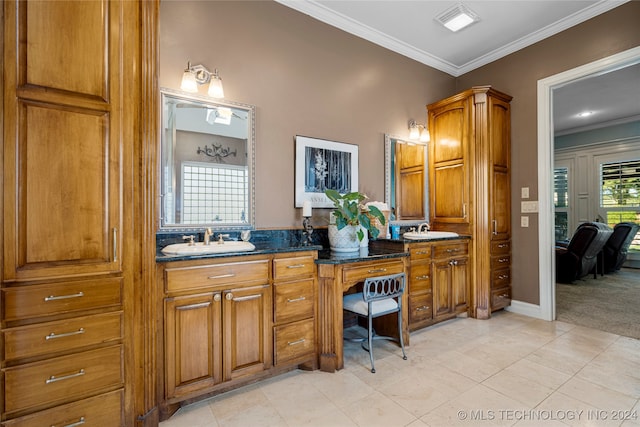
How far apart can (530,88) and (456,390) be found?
323 centimetres

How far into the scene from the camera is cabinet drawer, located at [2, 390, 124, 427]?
50.3 inches

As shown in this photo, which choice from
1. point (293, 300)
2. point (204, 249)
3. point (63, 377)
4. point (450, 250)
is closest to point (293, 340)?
point (293, 300)

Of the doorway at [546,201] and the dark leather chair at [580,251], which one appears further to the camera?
the dark leather chair at [580,251]

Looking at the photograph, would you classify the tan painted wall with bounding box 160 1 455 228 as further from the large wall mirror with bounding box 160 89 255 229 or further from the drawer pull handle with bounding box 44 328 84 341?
the drawer pull handle with bounding box 44 328 84 341

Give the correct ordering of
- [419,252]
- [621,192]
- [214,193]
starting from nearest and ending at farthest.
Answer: [214,193] < [419,252] < [621,192]

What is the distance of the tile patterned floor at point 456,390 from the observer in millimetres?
1639

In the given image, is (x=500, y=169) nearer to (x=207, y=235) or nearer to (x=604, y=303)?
(x=604, y=303)

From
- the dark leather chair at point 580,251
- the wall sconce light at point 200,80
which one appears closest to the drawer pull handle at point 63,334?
the wall sconce light at point 200,80

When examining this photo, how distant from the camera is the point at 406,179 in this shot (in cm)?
349

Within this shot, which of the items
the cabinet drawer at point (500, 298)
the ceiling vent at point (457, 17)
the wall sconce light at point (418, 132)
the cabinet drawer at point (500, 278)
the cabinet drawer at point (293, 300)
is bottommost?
the cabinet drawer at point (500, 298)

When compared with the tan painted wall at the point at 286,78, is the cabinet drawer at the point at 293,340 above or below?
below

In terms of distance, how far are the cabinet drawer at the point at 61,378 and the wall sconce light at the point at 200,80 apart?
1.73 m

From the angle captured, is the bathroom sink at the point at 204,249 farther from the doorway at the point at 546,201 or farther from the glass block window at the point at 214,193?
the doorway at the point at 546,201

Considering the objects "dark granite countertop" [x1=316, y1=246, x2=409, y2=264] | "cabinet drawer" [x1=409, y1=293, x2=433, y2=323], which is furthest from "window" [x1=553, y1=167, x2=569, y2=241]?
"dark granite countertop" [x1=316, y1=246, x2=409, y2=264]
